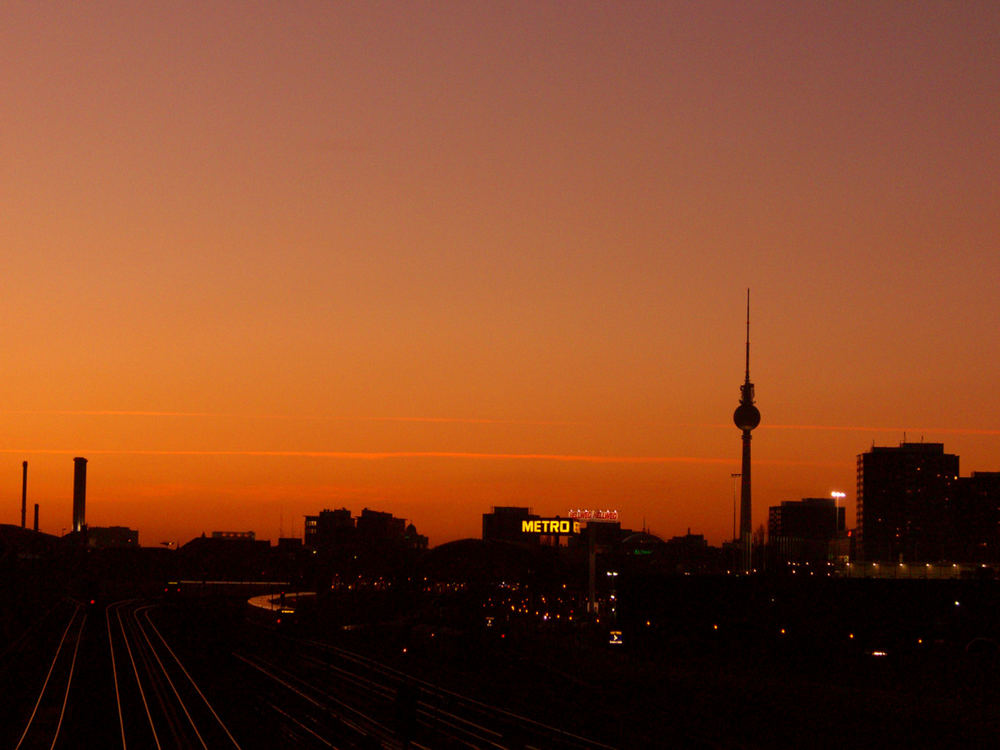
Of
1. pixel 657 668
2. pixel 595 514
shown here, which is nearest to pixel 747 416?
pixel 595 514

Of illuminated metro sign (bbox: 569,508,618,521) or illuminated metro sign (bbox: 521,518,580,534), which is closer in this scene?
illuminated metro sign (bbox: 521,518,580,534)

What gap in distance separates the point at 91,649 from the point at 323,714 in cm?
5040

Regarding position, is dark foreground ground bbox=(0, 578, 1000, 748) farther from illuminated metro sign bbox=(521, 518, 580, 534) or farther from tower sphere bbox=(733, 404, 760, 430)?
tower sphere bbox=(733, 404, 760, 430)

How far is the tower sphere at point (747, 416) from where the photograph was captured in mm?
197125

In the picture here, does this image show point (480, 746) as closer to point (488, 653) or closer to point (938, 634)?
point (488, 653)

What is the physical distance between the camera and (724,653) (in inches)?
3543

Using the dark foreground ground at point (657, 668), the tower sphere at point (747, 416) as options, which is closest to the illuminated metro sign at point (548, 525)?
the dark foreground ground at point (657, 668)

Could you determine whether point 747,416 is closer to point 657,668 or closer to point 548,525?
point 548,525

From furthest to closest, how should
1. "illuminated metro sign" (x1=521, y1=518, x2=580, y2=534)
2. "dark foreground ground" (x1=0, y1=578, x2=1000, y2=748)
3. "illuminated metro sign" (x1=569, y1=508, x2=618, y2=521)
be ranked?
"illuminated metro sign" (x1=569, y1=508, x2=618, y2=521)
"illuminated metro sign" (x1=521, y1=518, x2=580, y2=534)
"dark foreground ground" (x1=0, y1=578, x2=1000, y2=748)

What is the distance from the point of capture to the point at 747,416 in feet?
646

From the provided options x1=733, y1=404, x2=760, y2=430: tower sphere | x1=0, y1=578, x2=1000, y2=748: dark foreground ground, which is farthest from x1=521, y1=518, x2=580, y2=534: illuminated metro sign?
x1=733, y1=404, x2=760, y2=430: tower sphere

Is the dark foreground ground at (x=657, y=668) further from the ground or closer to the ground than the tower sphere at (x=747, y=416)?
closer to the ground

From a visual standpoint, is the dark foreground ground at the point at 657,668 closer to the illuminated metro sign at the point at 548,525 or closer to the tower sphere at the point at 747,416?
the illuminated metro sign at the point at 548,525

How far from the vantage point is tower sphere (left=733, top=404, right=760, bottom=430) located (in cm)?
19712
